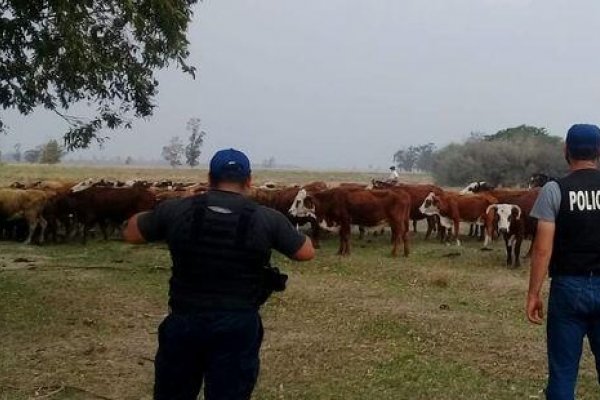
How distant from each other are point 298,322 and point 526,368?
3.25 meters

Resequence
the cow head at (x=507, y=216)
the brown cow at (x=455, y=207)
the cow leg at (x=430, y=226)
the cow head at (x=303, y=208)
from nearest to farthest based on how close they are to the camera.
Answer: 1. the cow head at (x=507, y=216)
2. the cow head at (x=303, y=208)
3. the brown cow at (x=455, y=207)
4. the cow leg at (x=430, y=226)

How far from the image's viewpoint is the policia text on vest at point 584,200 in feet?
16.2

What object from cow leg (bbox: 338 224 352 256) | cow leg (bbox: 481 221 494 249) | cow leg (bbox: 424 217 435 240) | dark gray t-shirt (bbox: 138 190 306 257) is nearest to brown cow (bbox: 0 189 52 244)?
cow leg (bbox: 338 224 352 256)

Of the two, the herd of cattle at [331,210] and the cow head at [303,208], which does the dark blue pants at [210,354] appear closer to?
the herd of cattle at [331,210]

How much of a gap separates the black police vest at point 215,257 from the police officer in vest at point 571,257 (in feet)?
6.47

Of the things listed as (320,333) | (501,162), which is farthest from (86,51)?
(501,162)

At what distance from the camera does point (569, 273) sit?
16.4 ft

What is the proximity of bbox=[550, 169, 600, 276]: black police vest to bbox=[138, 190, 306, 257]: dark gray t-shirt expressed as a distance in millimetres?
1842

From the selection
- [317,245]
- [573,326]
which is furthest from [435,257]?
[573,326]

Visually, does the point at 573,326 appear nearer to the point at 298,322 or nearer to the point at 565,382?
the point at 565,382

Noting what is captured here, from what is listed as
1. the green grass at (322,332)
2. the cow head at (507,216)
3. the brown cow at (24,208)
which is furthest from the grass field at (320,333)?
the brown cow at (24,208)

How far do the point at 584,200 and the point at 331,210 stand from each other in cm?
1370

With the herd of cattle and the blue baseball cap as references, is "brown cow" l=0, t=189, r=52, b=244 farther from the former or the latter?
the blue baseball cap

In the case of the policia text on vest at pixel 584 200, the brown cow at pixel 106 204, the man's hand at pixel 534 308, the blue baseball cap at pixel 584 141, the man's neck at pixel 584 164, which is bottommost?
the brown cow at pixel 106 204
